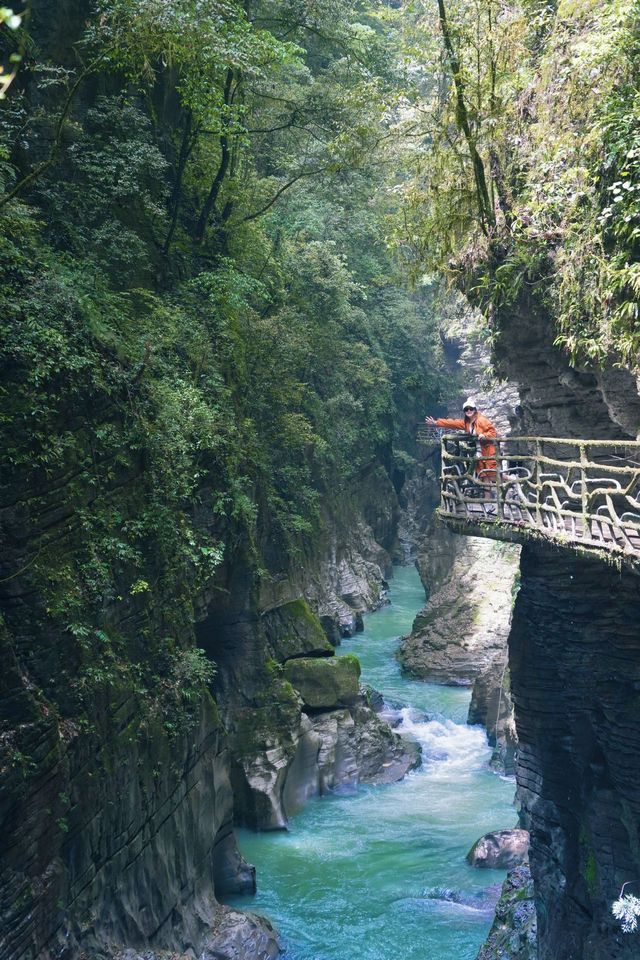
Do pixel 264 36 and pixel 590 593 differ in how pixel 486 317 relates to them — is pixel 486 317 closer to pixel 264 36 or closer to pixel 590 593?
pixel 590 593

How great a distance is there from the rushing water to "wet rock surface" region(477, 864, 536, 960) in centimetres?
48

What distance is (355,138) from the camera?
18172 millimetres

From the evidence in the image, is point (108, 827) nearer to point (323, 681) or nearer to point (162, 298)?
point (162, 298)

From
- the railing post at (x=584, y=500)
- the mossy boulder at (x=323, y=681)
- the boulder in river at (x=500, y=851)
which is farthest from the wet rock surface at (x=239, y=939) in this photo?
the railing post at (x=584, y=500)

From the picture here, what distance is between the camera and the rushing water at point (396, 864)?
41.5ft

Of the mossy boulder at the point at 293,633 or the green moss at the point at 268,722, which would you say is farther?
the mossy boulder at the point at 293,633

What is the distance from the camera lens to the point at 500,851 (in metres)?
14.4

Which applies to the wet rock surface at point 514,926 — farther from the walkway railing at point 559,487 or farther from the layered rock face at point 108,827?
the walkway railing at point 559,487

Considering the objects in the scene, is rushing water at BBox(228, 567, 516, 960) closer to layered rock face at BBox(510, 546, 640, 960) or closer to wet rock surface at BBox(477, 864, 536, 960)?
wet rock surface at BBox(477, 864, 536, 960)

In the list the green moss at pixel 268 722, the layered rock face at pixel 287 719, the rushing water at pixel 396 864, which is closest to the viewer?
the rushing water at pixel 396 864

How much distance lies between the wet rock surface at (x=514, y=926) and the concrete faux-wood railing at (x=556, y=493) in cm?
592

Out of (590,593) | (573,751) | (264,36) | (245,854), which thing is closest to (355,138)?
(264,36)

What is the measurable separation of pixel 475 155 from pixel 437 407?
2884cm

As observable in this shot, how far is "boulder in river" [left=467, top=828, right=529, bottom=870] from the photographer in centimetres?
1433
